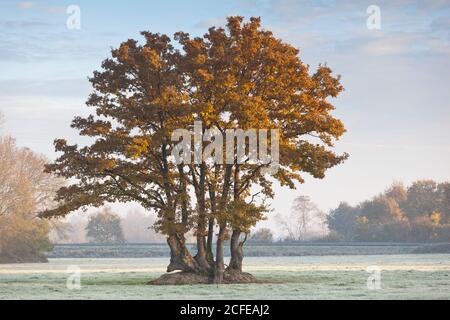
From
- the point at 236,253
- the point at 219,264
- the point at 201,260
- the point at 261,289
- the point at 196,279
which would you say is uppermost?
the point at 236,253

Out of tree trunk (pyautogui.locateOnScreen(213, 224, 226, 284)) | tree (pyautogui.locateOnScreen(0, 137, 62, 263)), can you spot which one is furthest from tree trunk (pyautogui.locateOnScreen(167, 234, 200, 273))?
tree (pyautogui.locateOnScreen(0, 137, 62, 263))

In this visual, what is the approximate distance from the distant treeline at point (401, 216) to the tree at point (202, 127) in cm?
7682

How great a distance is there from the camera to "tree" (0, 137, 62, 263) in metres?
92.8

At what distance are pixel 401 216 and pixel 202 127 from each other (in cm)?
9408

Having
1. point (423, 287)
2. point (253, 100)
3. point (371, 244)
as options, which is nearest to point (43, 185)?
point (371, 244)

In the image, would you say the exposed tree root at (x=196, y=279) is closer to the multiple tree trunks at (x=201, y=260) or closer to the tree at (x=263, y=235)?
the multiple tree trunks at (x=201, y=260)

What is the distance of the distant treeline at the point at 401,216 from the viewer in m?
129

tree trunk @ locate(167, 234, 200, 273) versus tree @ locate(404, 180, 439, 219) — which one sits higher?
tree @ locate(404, 180, 439, 219)

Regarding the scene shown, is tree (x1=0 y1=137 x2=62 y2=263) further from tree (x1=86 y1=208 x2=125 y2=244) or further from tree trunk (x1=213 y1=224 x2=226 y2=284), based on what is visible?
tree (x1=86 y1=208 x2=125 y2=244)

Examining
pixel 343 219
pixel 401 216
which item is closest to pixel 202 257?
pixel 401 216

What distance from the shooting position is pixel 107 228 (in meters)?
148

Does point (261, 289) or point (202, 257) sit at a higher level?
point (202, 257)

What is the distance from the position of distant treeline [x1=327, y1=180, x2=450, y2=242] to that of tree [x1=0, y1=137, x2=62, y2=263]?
49896 mm

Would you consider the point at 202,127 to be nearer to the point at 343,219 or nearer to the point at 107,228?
the point at 107,228
